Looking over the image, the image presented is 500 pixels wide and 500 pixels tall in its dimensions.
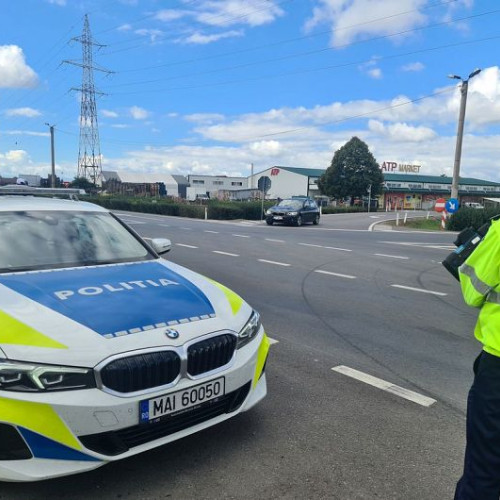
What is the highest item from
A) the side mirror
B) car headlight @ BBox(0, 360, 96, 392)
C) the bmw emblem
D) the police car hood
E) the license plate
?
the side mirror

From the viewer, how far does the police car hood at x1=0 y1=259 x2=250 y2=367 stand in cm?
251

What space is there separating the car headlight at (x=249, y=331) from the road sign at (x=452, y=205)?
26.2 meters

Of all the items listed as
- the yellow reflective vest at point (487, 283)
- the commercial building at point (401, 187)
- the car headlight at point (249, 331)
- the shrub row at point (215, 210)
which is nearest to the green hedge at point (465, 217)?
the shrub row at point (215, 210)

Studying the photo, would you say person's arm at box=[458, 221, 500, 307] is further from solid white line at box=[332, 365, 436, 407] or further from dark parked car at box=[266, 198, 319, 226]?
dark parked car at box=[266, 198, 319, 226]

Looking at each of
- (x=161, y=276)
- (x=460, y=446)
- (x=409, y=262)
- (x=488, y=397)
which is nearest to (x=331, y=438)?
(x=460, y=446)

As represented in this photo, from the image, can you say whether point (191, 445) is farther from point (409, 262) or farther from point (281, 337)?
point (409, 262)

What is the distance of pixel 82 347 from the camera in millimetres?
2518

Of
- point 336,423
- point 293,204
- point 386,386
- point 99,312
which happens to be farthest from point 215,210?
point 99,312

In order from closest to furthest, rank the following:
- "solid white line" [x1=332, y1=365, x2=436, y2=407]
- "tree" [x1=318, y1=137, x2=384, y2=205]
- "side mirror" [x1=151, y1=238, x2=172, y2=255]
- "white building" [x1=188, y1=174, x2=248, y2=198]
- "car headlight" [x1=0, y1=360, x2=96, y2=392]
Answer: "car headlight" [x1=0, y1=360, x2=96, y2=392]
"solid white line" [x1=332, y1=365, x2=436, y2=407]
"side mirror" [x1=151, y1=238, x2=172, y2=255]
"tree" [x1=318, y1=137, x2=384, y2=205]
"white building" [x1=188, y1=174, x2=248, y2=198]

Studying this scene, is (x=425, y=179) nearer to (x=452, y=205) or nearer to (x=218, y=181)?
(x=218, y=181)

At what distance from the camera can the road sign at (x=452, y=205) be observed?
26.8m

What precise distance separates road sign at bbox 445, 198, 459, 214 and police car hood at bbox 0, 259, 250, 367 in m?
26.1

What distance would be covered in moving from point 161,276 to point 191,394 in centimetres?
117

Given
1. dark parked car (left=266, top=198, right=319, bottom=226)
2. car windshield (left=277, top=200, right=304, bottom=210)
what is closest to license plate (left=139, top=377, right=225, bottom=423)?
dark parked car (left=266, top=198, right=319, bottom=226)
